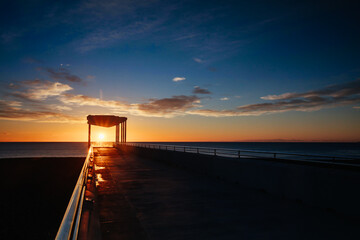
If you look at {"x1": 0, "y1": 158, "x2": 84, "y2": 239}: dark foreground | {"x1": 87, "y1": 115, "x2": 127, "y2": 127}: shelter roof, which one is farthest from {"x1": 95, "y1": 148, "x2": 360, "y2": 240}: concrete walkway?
{"x1": 87, "y1": 115, "x2": 127, "y2": 127}: shelter roof

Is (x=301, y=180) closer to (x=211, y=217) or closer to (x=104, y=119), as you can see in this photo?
(x=211, y=217)

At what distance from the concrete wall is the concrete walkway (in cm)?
33

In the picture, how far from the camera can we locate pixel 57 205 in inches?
786

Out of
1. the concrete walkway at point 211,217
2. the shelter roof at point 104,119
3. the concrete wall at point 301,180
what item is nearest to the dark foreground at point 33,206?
the concrete walkway at point 211,217

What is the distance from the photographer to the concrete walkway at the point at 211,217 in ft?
18.9

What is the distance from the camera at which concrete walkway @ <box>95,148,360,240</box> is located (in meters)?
5.76

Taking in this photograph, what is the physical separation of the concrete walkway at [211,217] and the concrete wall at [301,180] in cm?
33

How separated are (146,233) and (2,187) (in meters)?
27.9

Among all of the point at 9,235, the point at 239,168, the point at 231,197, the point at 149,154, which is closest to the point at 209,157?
the point at 239,168

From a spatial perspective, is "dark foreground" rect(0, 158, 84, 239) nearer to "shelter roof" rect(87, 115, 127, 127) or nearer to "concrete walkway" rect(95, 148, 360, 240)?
"concrete walkway" rect(95, 148, 360, 240)

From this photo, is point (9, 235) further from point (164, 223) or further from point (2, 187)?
point (2, 187)

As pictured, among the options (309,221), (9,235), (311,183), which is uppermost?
(311,183)

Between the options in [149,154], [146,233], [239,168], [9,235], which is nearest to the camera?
[146,233]

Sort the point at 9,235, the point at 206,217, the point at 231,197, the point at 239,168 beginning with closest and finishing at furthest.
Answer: the point at 206,217
the point at 231,197
the point at 239,168
the point at 9,235
